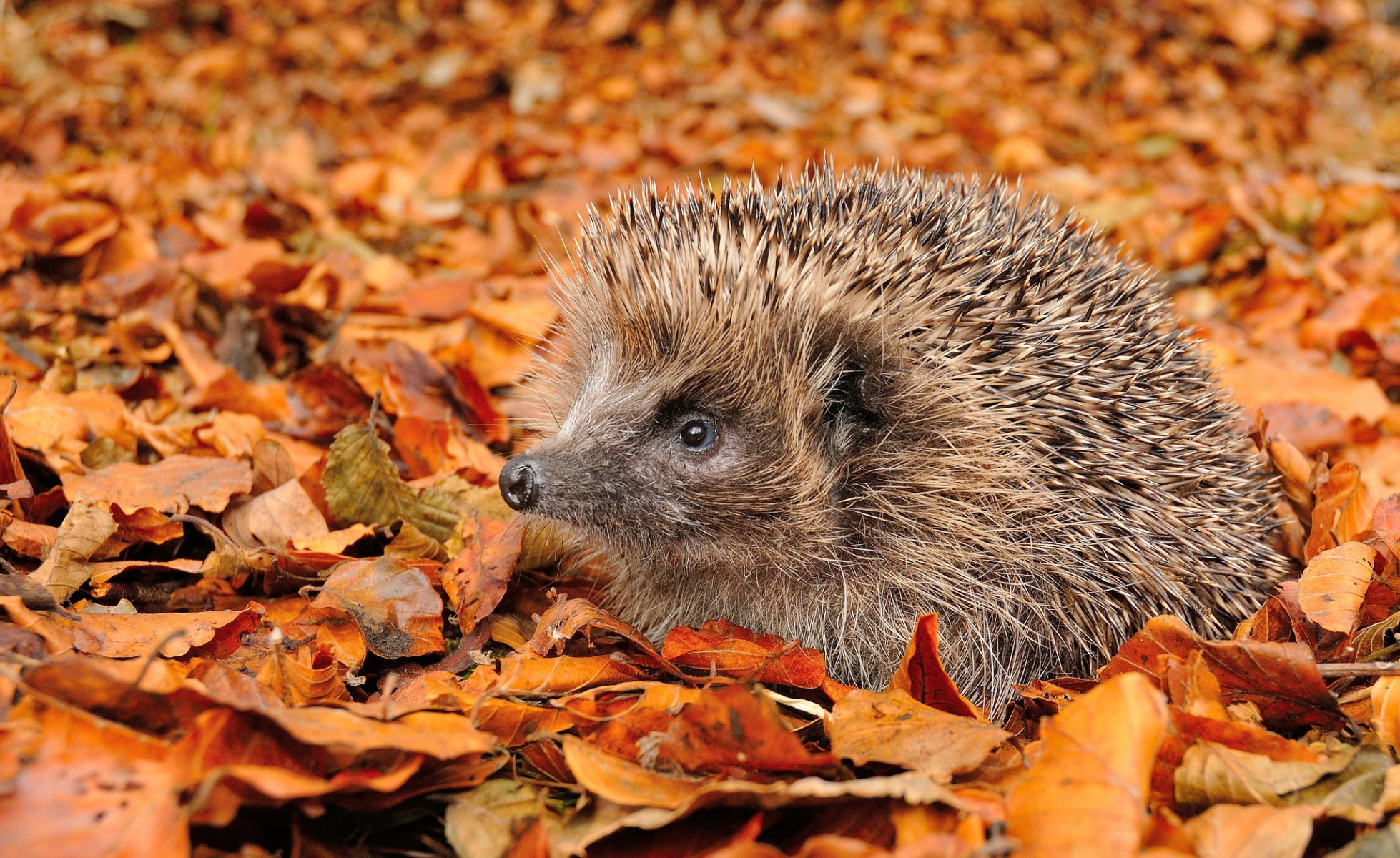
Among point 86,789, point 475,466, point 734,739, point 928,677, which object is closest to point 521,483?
point 475,466

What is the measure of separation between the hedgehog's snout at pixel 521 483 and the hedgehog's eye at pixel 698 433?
1.27ft

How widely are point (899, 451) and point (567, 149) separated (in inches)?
173

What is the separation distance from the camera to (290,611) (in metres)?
2.59

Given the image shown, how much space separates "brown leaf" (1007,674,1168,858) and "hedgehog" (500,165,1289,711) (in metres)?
0.86

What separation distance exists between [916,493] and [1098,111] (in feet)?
20.2

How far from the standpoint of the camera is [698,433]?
8.98 ft

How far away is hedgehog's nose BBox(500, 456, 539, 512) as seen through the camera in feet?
8.55

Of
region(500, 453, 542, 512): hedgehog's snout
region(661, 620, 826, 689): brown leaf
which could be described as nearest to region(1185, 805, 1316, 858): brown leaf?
region(661, 620, 826, 689): brown leaf

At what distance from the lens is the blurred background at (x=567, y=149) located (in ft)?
13.2

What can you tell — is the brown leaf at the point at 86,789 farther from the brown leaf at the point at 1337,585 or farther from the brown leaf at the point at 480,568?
the brown leaf at the point at 1337,585

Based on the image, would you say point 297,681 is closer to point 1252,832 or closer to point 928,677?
point 928,677

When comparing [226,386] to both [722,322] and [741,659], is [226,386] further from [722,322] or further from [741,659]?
[741,659]

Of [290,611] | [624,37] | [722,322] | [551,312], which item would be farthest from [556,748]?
[624,37]

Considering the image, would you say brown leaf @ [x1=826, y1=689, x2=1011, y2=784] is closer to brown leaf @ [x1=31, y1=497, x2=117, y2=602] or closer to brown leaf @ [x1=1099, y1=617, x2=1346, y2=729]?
brown leaf @ [x1=1099, y1=617, x2=1346, y2=729]
